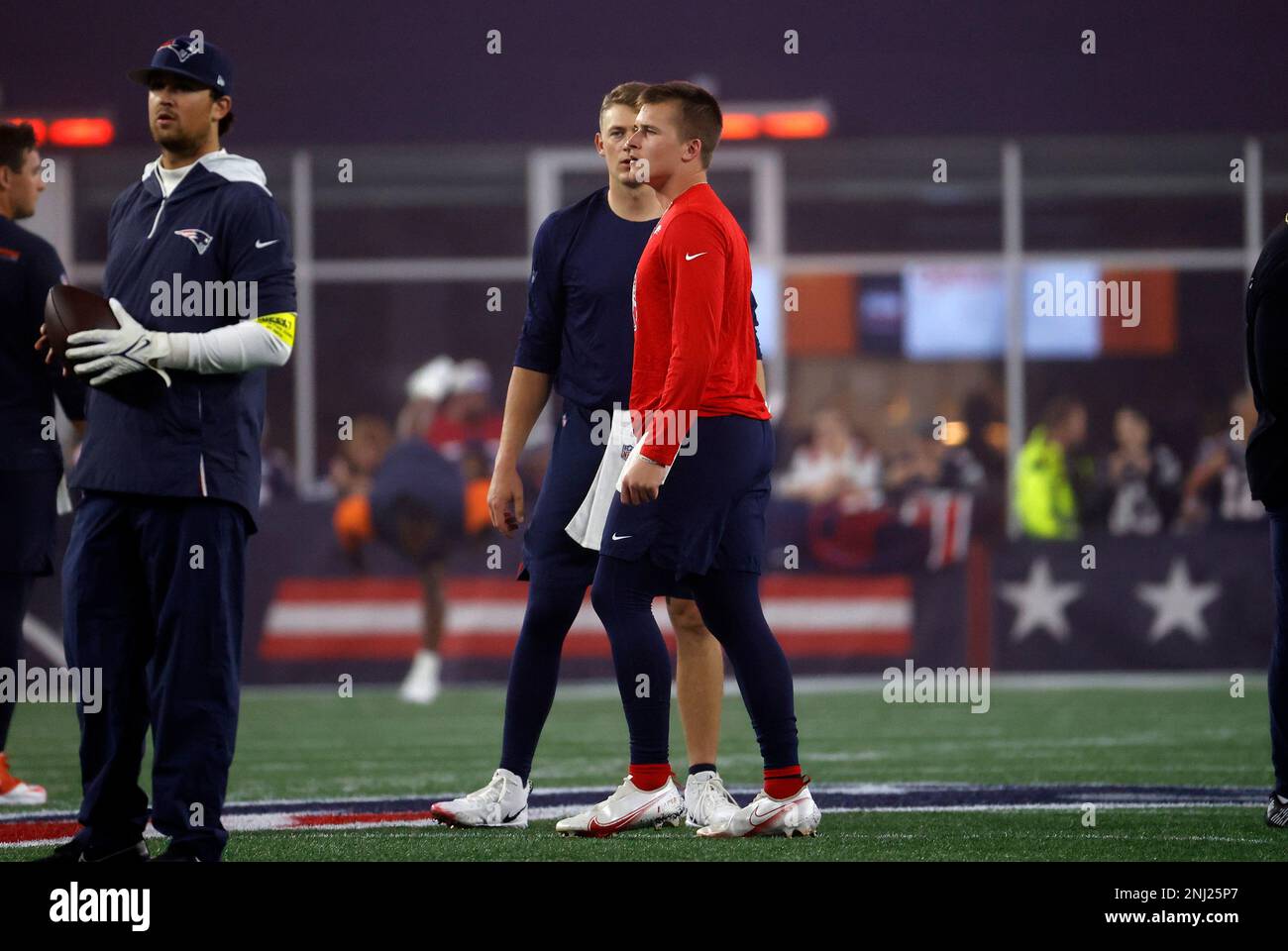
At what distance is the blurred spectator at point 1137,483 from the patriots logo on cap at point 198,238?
33.2 feet

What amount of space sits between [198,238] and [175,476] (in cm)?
60

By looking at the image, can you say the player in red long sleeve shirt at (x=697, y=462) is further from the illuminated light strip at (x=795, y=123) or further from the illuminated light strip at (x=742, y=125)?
the illuminated light strip at (x=795, y=123)

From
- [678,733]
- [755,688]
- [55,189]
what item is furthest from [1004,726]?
[55,189]

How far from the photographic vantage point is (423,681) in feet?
41.4

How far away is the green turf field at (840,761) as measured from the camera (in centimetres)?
551

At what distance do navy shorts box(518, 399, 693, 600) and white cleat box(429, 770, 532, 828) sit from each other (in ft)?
2.02

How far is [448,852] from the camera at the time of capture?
5371mm

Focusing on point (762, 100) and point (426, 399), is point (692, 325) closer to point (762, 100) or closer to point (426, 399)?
point (426, 399)

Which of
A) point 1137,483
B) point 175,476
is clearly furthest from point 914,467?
point 175,476

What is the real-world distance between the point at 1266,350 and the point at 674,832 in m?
2.34

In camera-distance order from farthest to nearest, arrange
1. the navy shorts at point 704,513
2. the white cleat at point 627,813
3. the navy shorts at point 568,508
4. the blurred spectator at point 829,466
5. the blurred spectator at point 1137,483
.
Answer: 1. the blurred spectator at point 829,466
2. the blurred spectator at point 1137,483
3. the navy shorts at point 568,508
4. the white cleat at point 627,813
5. the navy shorts at point 704,513

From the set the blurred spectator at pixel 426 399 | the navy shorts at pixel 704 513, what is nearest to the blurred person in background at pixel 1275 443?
the navy shorts at pixel 704 513
